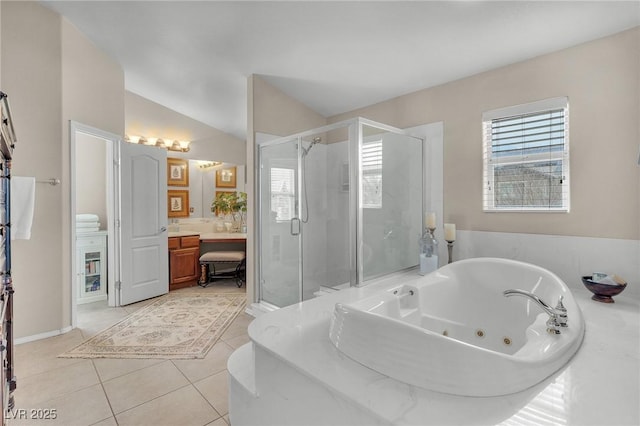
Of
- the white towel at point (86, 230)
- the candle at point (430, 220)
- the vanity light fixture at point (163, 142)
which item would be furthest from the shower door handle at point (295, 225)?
the vanity light fixture at point (163, 142)

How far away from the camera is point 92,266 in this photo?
3824 millimetres

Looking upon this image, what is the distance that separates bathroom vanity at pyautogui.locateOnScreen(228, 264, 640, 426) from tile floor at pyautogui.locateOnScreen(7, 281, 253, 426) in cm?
49

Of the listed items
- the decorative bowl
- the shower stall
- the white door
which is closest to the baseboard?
the white door

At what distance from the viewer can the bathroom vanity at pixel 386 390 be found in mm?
859

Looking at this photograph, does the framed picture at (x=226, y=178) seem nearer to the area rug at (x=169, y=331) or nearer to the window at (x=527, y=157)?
the area rug at (x=169, y=331)

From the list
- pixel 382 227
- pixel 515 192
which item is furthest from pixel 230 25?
pixel 515 192

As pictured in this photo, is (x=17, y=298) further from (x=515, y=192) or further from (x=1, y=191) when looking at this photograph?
(x=515, y=192)

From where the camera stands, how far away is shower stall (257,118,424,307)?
2.52 m

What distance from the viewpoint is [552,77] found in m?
2.30

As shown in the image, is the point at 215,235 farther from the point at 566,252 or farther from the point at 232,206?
the point at 566,252

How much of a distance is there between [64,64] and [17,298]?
2.16m

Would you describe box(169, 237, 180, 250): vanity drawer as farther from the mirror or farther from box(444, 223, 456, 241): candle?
box(444, 223, 456, 241): candle

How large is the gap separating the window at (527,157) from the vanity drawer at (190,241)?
378 centimetres

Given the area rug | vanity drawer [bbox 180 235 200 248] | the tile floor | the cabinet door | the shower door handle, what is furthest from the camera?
vanity drawer [bbox 180 235 200 248]
